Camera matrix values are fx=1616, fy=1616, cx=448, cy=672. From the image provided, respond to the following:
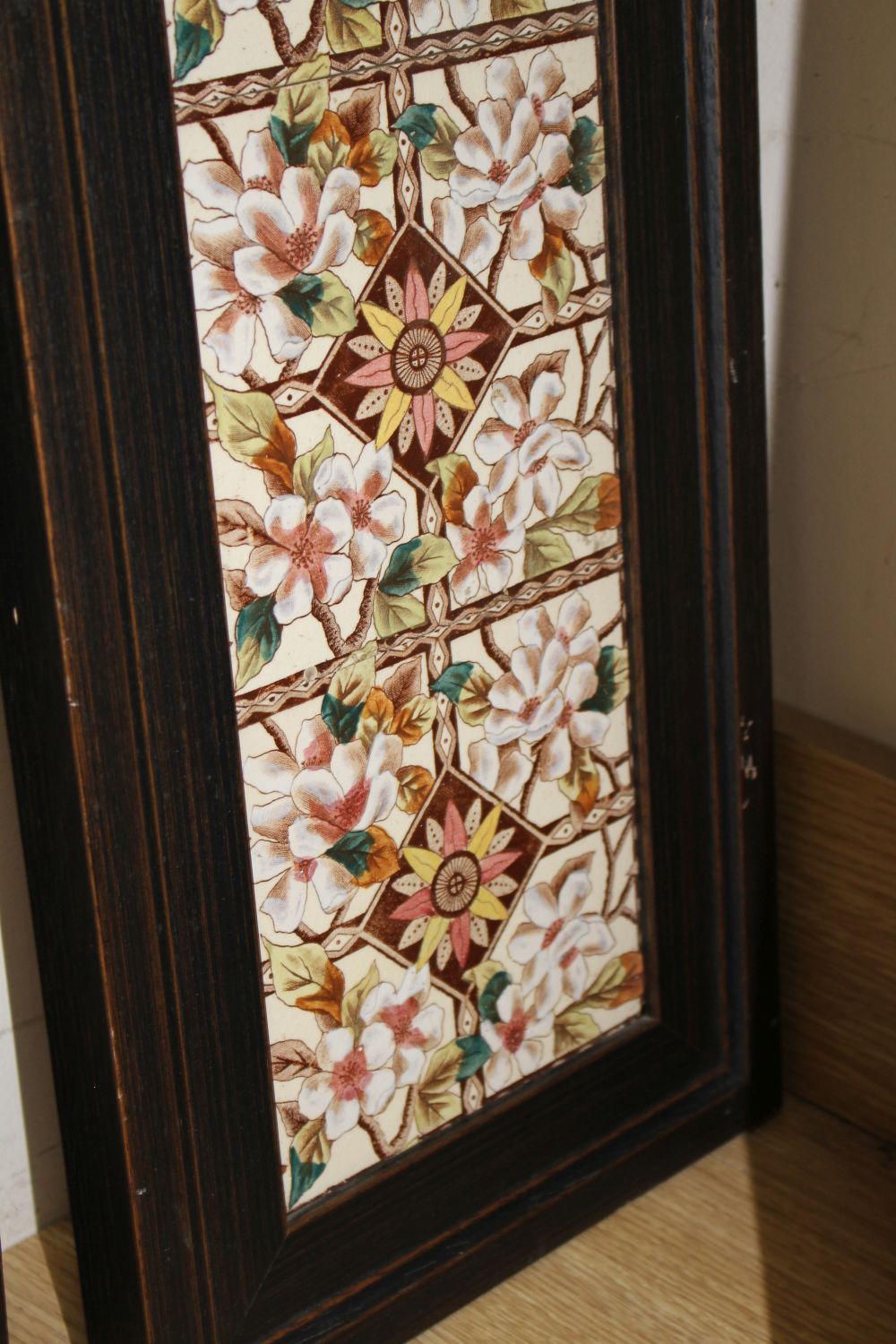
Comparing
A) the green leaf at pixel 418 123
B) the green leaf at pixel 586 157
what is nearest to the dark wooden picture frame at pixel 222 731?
the green leaf at pixel 586 157

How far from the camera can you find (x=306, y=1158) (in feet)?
2.73

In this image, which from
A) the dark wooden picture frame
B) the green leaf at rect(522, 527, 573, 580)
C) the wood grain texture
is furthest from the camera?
the wood grain texture

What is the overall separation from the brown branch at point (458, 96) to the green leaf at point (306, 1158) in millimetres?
504

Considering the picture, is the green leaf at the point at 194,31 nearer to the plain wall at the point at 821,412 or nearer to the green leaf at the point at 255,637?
the green leaf at the point at 255,637

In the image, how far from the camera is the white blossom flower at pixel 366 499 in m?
0.75

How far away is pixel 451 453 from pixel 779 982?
0.45m

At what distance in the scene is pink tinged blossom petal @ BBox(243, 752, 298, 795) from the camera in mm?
756

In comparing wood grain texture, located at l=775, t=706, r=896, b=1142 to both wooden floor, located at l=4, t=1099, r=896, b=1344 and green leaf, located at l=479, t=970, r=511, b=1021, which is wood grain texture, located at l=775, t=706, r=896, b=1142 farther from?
green leaf, located at l=479, t=970, r=511, b=1021

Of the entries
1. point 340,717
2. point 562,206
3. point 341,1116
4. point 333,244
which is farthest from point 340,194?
point 341,1116

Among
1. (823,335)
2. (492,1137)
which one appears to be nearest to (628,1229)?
(492,1137)

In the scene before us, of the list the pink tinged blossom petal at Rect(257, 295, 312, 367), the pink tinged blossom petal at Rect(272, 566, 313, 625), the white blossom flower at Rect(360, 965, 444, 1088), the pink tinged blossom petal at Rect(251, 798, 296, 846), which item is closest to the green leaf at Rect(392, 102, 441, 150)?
the pink tinged blossom petal at Rect(257, 295, 312, 367)

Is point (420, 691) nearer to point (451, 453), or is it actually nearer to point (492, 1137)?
point (451, 453)

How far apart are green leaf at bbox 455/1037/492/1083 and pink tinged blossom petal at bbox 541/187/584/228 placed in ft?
1.43

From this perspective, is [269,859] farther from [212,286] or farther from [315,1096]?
[212,286]
